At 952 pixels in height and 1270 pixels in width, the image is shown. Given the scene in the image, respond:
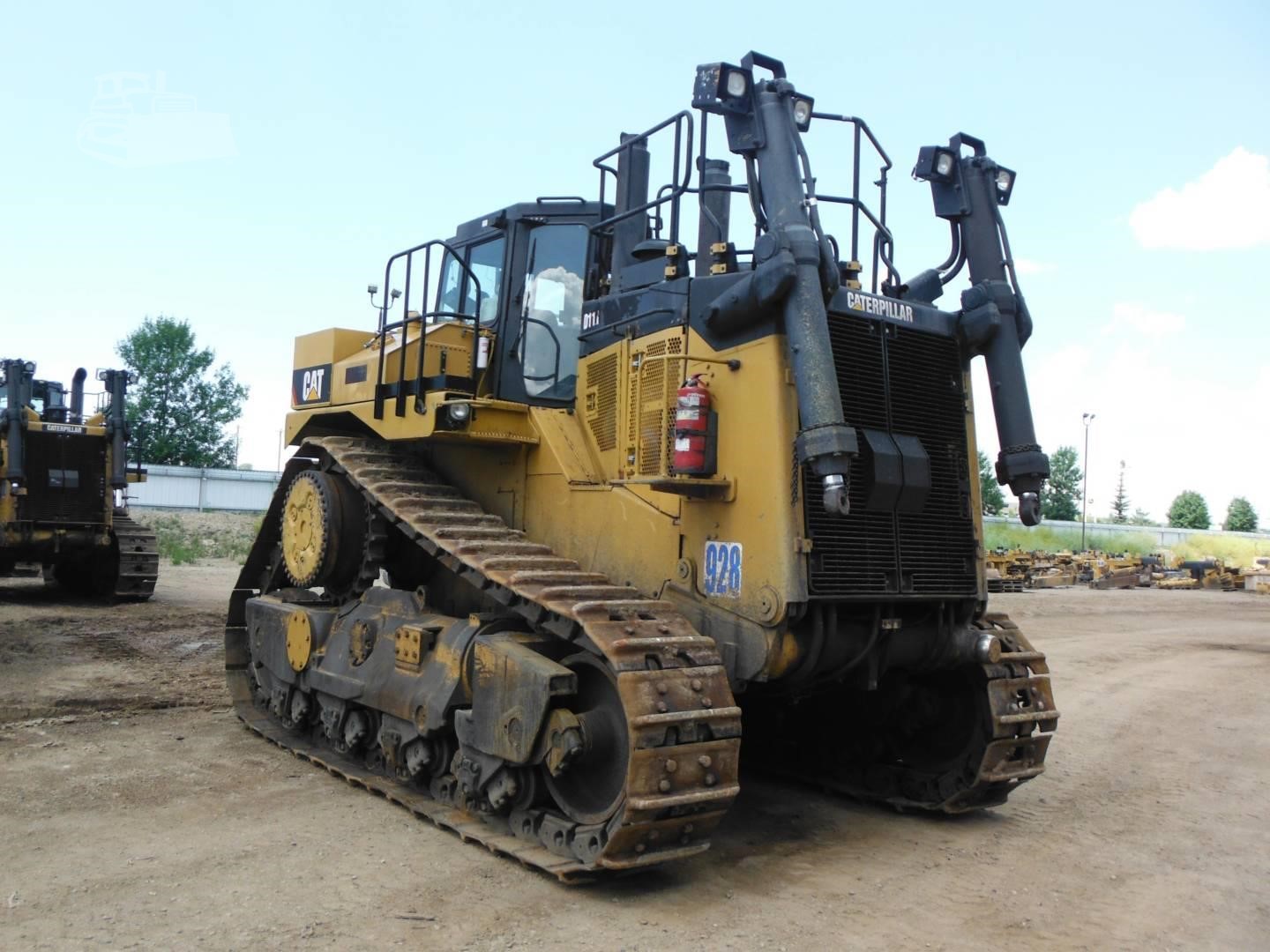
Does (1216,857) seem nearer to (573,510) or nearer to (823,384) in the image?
(823,384)

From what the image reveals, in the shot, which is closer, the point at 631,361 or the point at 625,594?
the point at 625,594

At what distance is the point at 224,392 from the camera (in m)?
62.8

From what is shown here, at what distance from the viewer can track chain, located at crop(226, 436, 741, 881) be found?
532cm

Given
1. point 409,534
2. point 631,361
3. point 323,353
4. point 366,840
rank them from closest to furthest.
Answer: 1. point 366,840
2. point 631,361
3. point 409,534
4. point 323,353

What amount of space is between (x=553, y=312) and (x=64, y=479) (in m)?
13.0

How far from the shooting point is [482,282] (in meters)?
8.62

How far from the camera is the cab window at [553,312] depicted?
800cm

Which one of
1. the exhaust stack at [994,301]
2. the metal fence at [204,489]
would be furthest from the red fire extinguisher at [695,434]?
the metal fence at [204,489]

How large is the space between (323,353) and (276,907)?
537 centimetres

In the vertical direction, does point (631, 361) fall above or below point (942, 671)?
above

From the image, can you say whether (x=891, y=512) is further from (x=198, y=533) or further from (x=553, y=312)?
(x=198, y=533)

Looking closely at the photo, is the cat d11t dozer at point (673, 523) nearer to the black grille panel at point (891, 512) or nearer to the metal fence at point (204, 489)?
the black grille panel at point (891, 512)

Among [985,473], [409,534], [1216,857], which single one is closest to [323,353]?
[409,534]

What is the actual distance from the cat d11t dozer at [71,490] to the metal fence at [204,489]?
87.2 feet
